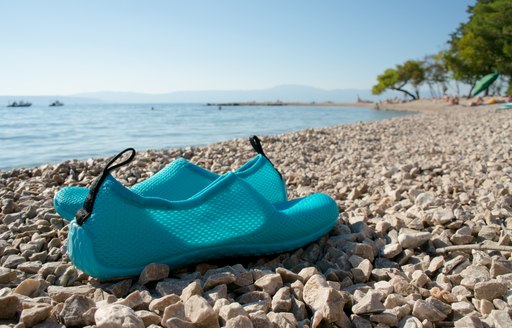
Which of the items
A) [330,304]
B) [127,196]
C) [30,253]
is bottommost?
[30,253]

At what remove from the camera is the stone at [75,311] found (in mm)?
1228

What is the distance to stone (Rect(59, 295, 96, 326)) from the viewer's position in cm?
123

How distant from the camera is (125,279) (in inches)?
63.7

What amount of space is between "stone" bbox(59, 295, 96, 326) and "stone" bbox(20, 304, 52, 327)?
0.04 m

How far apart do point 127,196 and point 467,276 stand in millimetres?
1407

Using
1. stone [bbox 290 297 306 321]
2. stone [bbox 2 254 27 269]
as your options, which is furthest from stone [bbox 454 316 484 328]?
stone [bbox 2 254 27 269]

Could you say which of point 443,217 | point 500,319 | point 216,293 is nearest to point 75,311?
point 216,293

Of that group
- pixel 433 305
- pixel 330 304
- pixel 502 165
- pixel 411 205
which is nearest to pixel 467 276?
pixel 433 305

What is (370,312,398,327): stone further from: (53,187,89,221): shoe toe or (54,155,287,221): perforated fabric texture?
(53,187,89,221): shoe toe

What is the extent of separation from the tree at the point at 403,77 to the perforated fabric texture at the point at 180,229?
5241 centimetres

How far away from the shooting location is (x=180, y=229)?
1686 mm

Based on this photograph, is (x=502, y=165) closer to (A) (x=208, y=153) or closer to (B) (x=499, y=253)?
(B) (x=499, y=253)

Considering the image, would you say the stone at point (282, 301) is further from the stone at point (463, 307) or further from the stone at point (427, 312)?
the stone at point (463, 307)

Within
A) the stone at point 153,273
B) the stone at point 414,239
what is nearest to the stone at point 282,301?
the stone at point 153,273
